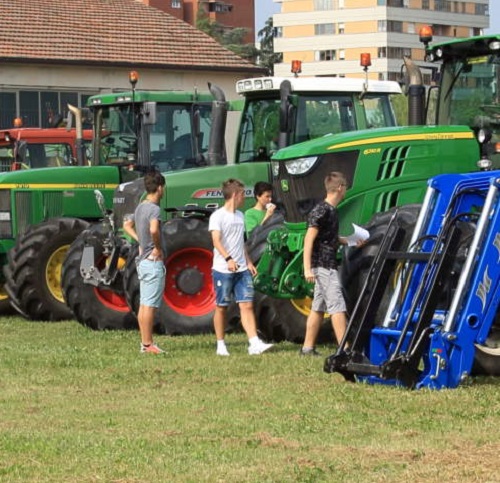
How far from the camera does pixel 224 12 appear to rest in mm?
115875

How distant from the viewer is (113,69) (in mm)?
48875

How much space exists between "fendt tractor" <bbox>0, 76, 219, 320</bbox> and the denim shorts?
19.9ft

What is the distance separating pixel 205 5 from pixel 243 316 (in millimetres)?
100797

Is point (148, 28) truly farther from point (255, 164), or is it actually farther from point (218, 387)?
point (218, 387)

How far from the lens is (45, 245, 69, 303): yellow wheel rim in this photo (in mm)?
18844

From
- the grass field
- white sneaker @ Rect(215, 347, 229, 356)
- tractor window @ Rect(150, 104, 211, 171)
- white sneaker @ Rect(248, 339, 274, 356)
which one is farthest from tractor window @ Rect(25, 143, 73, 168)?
white sneaker @ Rect(248, 339, 274, 356)

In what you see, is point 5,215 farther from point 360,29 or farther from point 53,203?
point 360,29

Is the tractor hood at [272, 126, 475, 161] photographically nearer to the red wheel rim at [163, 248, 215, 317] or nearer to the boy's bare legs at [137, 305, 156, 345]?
the boy's bare legs at [137, 305, 156, 345]

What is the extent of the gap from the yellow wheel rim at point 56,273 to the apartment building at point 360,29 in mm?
113945

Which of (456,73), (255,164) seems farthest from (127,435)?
(255,164)

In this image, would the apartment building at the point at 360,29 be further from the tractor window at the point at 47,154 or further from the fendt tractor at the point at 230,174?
the fendt tractor at the point at 230,174

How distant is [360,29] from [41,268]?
121109 mm

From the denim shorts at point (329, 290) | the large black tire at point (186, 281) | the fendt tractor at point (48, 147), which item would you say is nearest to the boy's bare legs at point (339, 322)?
the denim shorts at point (329, 290)

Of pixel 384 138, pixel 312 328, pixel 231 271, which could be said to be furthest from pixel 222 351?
pixel 384 138
